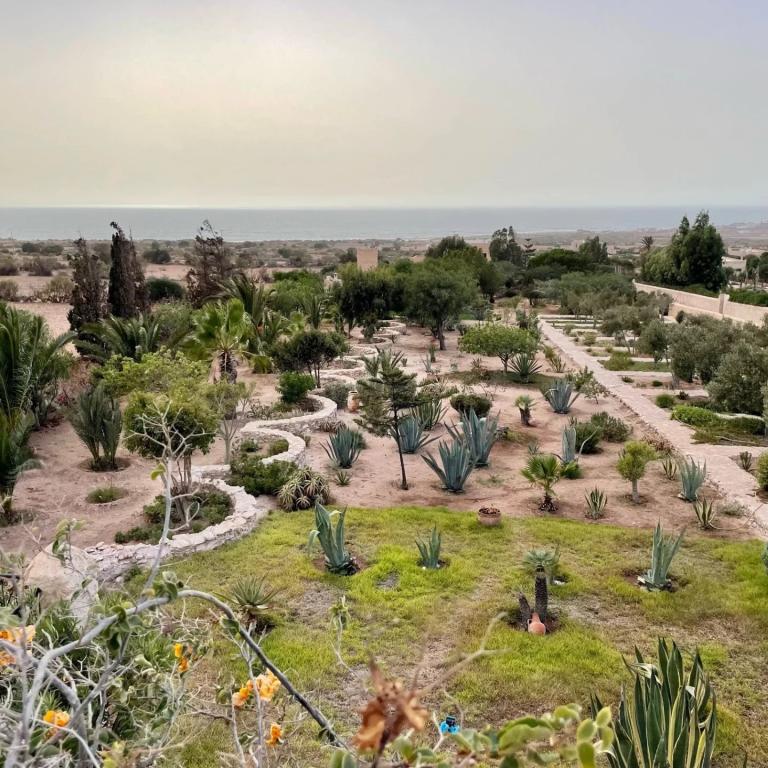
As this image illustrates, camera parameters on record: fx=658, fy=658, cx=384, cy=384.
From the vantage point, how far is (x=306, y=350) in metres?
17.2

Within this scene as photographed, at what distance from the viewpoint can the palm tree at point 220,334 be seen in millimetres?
14719

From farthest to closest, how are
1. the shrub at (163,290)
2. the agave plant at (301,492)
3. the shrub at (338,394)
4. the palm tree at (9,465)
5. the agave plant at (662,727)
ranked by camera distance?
the shrub at (163,290), the shrub at (338,394), the agave plant at (301,492), the palm tree at (9,465), the agave plant at (662,727)

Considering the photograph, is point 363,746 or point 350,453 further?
point 350,453

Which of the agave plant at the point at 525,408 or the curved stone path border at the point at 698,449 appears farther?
the agave plant at the point at 525,408

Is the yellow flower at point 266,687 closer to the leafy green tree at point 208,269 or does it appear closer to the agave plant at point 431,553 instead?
the agave plant at point 431,553

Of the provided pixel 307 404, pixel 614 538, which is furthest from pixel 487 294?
pixel 614 538

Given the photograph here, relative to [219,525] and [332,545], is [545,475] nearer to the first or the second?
[332,545]

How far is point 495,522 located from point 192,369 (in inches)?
237

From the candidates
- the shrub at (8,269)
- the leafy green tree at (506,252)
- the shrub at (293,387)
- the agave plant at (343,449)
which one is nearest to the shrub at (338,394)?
the shrub at (293,387)

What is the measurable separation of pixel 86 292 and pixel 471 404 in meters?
12.3

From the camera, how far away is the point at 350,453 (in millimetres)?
11359

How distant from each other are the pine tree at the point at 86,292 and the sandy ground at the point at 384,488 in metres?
7.05

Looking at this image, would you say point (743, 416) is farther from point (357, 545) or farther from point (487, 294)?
point (487, 294)

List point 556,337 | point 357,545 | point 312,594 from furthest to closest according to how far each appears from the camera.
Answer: point 556,337 → point 357,545 → point 312,594
